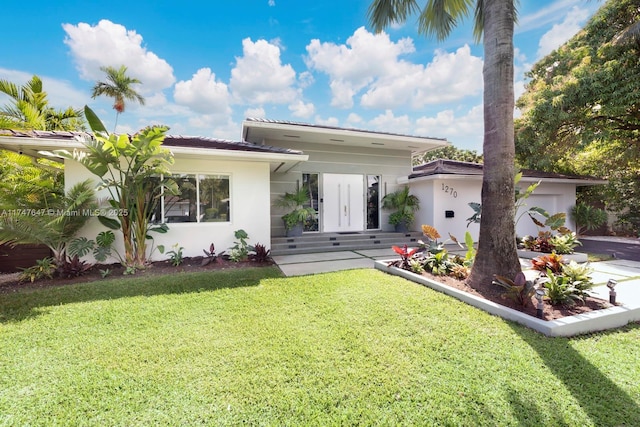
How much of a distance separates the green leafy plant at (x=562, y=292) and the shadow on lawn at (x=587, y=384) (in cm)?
86

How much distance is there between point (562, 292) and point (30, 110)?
1449 cm

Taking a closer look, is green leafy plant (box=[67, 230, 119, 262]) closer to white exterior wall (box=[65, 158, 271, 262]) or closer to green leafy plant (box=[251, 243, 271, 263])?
white exterior wall (box=[65, 158, 271, 262])

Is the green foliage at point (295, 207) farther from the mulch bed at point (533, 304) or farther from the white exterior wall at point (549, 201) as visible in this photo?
the white exterior wall at point (549, 201)

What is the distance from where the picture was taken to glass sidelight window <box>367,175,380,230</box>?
12.3 m

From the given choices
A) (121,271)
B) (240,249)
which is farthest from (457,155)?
(121,271)

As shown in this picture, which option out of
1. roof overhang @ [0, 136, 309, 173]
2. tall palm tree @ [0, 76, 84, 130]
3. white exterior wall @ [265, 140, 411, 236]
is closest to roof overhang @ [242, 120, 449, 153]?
white exterior wall @ [265, 140, 411, 236]

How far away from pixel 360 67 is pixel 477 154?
2764 cm

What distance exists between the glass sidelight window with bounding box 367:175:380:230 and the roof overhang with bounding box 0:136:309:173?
5.38 metres

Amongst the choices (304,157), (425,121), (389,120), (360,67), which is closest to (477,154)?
(425,121)

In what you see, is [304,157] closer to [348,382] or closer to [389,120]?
[348,382]

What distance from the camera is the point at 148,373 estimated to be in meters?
2.69

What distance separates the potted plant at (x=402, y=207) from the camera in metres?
11.4

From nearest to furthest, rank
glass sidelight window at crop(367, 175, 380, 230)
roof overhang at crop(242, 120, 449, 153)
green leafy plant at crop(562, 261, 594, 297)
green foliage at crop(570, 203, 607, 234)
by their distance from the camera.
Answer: green leafy plant at crop(562, 261, 594, 297) → roof overhang at crop(242, 120, 449, 153) → glass sidelight window at crop(367, 175, 380, 230) → green foliage at crop(570, 203, 607, 234)

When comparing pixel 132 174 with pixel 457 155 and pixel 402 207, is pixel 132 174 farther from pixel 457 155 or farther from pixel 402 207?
pixel 457 155
